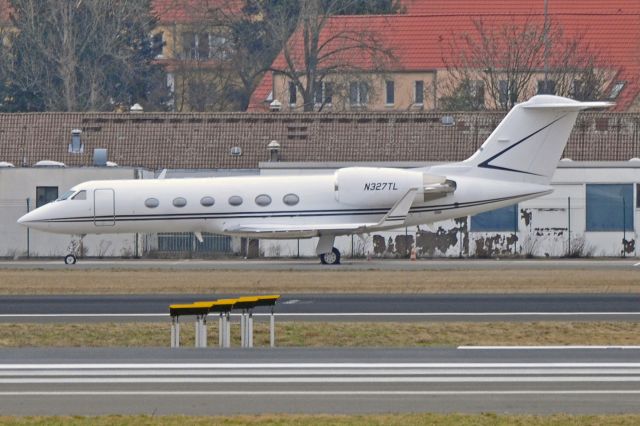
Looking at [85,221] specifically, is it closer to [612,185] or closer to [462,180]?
[462,180]

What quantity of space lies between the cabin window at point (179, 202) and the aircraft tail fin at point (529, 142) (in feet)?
27.9

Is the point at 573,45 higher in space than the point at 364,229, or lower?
higher

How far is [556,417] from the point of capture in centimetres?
1415

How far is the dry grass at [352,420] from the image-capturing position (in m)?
13.9

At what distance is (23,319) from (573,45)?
53452 mm

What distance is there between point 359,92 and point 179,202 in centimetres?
3499

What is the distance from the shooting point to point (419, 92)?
9394cm

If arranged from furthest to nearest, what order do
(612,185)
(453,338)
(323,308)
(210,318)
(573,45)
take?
(573,45)
(612,185)
(323,308)
(210,318)
(453,338)

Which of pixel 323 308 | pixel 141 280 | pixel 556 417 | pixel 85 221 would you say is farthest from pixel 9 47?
pixel 556 417

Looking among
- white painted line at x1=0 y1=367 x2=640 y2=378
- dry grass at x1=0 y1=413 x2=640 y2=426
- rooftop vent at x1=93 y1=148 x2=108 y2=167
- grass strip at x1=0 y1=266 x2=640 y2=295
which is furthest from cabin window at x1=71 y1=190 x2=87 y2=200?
dry grass at x1=0 y1=413 x2=640 y2=426

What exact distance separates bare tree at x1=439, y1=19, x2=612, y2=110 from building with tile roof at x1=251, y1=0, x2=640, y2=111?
4.88 metres

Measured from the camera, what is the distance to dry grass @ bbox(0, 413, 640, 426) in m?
13.9

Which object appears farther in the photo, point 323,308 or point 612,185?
point 612,185

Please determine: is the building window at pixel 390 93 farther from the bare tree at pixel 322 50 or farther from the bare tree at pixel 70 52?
the bare tree at pixel 70 52
